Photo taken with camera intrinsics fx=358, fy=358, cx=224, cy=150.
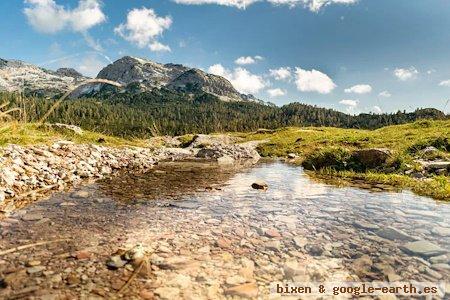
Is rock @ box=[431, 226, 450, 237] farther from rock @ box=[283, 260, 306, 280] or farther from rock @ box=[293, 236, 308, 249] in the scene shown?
rock @ box=[283, 260, 306, 280]

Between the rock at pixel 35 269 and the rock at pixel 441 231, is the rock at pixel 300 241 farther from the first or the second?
the rock at pixel 35 269

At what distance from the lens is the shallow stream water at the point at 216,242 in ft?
18.4

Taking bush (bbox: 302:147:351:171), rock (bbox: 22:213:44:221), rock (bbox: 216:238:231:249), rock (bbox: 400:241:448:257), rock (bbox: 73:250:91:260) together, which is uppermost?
bush (bbox: 302:147:351:171)

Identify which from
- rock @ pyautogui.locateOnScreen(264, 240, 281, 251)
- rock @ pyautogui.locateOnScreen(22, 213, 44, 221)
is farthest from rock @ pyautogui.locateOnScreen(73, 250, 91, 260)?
rock @ pyautogui.locateOnScreen(264, 240, 281, 251)

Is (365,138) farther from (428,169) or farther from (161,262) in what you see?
(161,262)

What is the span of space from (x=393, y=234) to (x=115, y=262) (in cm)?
623

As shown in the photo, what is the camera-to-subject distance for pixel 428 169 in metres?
18.0

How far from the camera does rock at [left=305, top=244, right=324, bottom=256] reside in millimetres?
7195

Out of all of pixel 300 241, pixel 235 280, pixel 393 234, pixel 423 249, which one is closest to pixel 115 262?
pixel 235 280

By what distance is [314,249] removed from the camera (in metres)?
7.41

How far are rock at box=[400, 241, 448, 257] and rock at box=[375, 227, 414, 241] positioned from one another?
1.11ft

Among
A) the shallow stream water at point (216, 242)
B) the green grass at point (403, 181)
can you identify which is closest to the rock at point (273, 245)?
the shallow stream water at point (216, 242)

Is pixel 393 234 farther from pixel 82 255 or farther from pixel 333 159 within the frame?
pixel 333 159

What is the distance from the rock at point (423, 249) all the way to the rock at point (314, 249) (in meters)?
1.71
